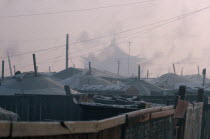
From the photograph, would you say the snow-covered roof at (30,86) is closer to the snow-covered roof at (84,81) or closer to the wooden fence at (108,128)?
the snow-covered roof at (84,81)

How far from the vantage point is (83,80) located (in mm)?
59469

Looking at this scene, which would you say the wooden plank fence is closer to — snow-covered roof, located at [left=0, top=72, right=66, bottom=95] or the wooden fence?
the wooden fence

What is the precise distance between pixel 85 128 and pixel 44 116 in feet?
26.4

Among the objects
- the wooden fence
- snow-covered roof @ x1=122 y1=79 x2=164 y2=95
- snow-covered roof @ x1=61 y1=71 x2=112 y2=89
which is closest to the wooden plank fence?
the wooden fence

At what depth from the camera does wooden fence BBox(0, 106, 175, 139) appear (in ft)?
13.6

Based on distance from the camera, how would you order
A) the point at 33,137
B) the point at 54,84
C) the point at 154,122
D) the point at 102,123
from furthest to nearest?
the point at 54,84 → the point at 154,122 → the point at 102,123 → the point at 33,137

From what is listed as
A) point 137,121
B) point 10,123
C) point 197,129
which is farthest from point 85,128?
point 197,129

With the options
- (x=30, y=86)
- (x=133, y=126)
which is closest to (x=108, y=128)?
(x=133, y=126)

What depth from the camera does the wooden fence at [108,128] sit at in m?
4.14

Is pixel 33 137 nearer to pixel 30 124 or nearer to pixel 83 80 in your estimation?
pixel 30 124

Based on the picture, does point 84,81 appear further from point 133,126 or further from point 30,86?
point 133,126

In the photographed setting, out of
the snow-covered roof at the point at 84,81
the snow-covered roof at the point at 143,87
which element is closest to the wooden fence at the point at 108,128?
the snow-covered roof at the point at 143,87

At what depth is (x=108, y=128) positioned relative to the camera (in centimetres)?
584

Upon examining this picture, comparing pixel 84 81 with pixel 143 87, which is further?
pixel 84 81
